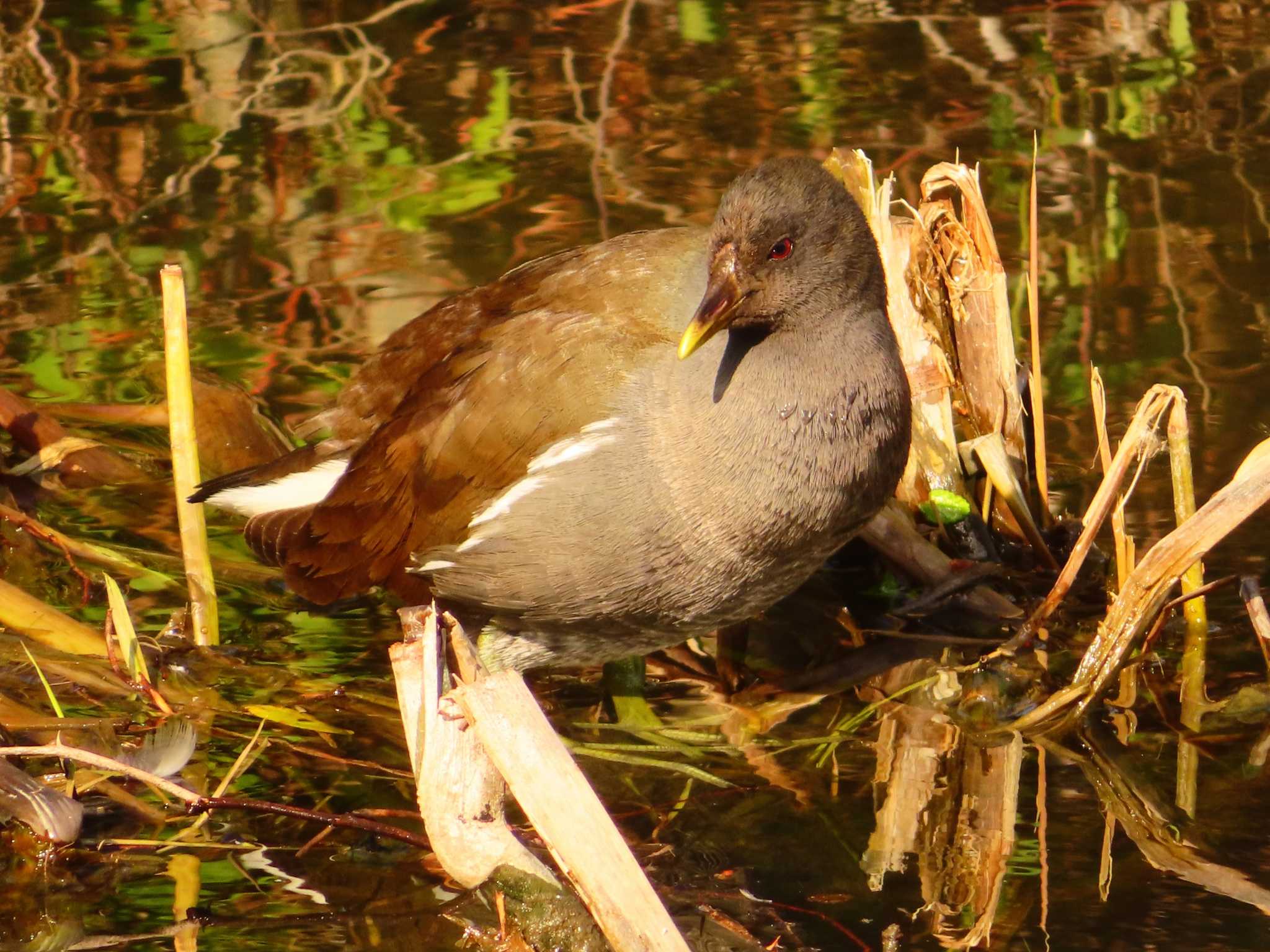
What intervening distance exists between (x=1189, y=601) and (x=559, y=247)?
9.05ft

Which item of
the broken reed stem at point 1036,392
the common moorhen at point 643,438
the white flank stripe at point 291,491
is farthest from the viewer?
the white flank stripe at point 291,491

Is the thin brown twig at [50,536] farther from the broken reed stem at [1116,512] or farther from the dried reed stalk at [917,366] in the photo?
the broken reed stem at [1116,512]

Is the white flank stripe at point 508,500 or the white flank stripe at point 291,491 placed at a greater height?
the white flank stripe at point 508,500

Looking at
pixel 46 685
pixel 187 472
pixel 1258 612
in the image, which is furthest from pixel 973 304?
pixel 46 685

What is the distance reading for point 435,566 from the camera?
3641 millimetres

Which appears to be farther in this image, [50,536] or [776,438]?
[50,536]

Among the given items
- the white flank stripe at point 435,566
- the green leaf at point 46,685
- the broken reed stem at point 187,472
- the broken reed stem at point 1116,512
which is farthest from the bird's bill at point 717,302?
the green leaf at point 46,685

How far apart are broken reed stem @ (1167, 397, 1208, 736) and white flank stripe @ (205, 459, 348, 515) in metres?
1.96

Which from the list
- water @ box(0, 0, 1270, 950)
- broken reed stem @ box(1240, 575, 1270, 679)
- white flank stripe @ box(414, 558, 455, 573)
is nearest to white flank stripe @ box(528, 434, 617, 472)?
white flank stripe @ box(414, 558, 455, 573)

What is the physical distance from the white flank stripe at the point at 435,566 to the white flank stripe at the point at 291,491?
0.46 m

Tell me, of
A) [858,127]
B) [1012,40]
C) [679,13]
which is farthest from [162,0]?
[1012,40]

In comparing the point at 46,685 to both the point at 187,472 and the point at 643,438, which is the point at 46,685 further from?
the point at 643,438

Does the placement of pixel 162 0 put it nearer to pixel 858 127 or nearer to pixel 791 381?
pixel 858 127

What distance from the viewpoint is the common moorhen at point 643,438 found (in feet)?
10.6
